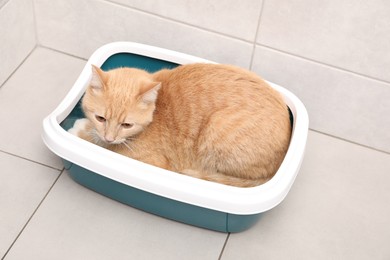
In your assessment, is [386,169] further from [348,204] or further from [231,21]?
[231,21]

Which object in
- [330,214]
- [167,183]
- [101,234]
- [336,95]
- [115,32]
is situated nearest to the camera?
[167,183]

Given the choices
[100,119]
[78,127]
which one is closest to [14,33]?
[78,127]

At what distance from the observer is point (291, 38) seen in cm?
169

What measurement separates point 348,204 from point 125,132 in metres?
0.70

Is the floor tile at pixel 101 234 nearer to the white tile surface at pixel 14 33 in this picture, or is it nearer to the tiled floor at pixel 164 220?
the tiled floor at pixel 164 220

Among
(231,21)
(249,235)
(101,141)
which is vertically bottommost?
(249,235)

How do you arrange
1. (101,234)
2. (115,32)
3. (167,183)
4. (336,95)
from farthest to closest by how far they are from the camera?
(115,32) < (336,95) < (101,234) < (167,183)

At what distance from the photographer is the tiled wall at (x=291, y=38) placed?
1623mm

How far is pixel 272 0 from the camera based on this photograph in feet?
5.35

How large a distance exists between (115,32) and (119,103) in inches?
20.4

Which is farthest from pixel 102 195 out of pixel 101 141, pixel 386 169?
pixel 386 169

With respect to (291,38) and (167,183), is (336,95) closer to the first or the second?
(291,38)

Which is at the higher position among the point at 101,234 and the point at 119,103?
the point at 119,103

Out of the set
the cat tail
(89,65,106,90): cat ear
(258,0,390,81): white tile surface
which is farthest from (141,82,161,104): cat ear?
(258,0,390,81): white tile surface
